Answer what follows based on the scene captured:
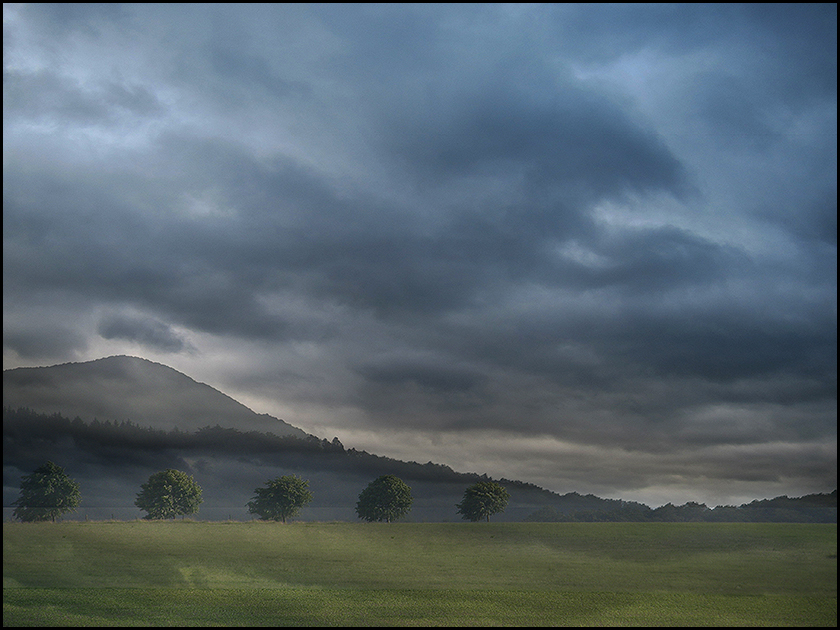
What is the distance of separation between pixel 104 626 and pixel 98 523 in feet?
99.9

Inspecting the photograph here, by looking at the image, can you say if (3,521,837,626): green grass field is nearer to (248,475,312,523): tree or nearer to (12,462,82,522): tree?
(12,462,82,522): tree

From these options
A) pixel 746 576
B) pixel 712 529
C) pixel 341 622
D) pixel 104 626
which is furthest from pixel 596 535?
pixel 104 626

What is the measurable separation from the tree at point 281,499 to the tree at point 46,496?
1843cm

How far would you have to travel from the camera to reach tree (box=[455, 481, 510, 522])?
73562mm

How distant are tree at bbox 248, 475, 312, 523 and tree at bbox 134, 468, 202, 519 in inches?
314

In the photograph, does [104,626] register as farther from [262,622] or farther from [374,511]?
[374,511]

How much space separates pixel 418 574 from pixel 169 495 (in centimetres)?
4316

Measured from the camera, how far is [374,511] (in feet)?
242

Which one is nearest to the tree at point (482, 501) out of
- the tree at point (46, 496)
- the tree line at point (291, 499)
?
the tree line at point (291, 499)

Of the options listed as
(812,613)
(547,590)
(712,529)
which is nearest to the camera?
(812,613)

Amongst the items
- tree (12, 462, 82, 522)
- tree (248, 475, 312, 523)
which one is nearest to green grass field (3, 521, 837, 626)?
tree (12, 462, 82, 522)

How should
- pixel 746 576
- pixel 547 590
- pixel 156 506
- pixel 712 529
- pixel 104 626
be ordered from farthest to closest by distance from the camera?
1. pixel 156 506
2. pixel 712 529
3. pixel 746 576
4. pixel 547 590
5. pixel 104 626

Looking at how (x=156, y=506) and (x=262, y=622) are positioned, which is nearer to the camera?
(x=262, y=622)

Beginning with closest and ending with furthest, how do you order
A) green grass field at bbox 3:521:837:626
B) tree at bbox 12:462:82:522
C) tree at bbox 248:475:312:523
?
green grass field at bbox 3:521:837:626 < tree at bbox 12:462:82:522 < tree at bbox 248:475:312:523
